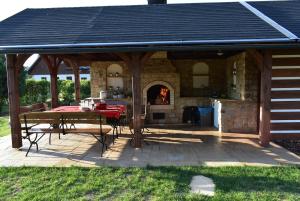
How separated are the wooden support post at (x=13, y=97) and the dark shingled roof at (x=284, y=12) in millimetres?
7482

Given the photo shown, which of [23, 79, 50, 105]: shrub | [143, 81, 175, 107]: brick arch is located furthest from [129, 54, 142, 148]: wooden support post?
[23, 79, 50, 105]: shrub

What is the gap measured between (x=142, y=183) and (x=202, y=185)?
1.06 metres

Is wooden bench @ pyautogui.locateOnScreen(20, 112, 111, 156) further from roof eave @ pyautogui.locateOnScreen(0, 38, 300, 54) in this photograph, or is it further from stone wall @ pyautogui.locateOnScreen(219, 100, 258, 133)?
stone wall @ pyautogui.locateOnScreen(219, 100, 258, 133)

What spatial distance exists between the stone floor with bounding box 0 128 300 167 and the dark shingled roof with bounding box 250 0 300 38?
10.9 ft

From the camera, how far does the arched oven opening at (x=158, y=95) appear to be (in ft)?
37.6

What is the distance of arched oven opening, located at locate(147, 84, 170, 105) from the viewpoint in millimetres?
11453

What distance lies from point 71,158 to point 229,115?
5.32 meters

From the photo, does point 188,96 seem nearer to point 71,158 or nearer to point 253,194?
point 71,158

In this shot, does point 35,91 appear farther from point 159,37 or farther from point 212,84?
point 159,37

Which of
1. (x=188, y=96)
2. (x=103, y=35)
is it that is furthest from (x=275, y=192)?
(x=188, y=96)

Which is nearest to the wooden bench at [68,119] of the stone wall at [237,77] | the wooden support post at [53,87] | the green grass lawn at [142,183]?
the green grass lawn at [142,183]

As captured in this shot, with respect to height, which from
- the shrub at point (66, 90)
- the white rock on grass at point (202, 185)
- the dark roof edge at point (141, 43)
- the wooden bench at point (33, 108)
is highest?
the dark roof edge at point (141, 43)

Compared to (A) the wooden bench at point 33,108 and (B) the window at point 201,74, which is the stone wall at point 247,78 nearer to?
(B) the window at point 201,74

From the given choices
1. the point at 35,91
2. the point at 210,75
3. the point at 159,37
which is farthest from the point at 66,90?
the point at 159,37
